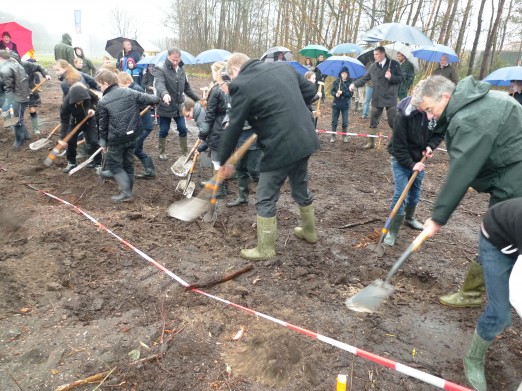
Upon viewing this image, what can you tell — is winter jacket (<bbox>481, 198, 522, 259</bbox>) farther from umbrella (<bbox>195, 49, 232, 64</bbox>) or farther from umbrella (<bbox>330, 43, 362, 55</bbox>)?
umbrella (<bbox>330, 43, 362, 55</bbox>)

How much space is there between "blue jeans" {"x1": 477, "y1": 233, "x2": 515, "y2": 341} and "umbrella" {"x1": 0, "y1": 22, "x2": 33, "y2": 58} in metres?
12.2

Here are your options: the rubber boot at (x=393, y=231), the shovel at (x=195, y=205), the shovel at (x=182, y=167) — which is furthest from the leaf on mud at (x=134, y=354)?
the shovel at (x=182, y=167)

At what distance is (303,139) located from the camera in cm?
358

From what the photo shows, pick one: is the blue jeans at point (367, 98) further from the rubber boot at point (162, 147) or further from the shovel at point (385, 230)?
the shovel at point (385, 230)

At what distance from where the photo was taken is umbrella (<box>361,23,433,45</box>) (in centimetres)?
761

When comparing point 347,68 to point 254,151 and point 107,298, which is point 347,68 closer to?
point 254,151

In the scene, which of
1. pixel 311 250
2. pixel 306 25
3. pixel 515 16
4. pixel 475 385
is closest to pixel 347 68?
Answer: pixel 311 250

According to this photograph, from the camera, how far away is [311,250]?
429 cm

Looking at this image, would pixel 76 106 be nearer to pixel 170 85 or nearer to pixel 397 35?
pixel 170 85

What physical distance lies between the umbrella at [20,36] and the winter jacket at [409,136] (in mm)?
10868

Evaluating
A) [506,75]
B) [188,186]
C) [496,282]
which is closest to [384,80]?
[506,75]

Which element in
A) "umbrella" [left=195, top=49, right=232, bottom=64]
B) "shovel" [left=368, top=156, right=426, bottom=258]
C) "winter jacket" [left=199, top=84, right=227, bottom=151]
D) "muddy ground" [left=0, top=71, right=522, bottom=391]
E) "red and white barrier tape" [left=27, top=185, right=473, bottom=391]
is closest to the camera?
"red and white barrier tape" [left=27, top=185, right=473, bottom=391]

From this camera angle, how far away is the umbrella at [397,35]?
25.0ft

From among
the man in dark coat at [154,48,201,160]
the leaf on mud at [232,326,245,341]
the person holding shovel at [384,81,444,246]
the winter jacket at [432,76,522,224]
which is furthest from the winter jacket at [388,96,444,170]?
the man in dark coat at [154,48,201,160]
